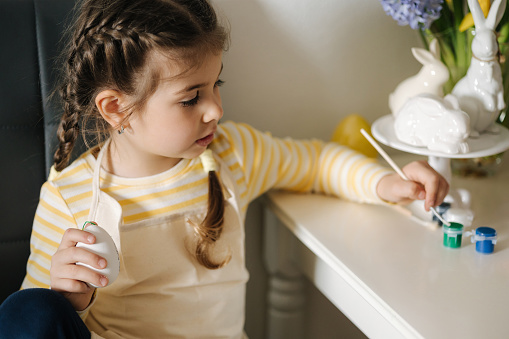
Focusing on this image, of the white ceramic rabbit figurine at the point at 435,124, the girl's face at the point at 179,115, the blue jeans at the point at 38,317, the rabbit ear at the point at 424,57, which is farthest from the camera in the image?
the rabbit ear at the point at 424,57

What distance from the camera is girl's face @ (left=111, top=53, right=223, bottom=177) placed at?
2.54 ft

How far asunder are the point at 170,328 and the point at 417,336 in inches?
14.8

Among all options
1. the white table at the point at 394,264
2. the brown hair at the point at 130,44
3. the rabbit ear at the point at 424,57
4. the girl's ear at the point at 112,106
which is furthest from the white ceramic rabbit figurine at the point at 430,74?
the girl's ear at the point at 112,106

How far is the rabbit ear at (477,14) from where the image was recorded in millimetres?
904

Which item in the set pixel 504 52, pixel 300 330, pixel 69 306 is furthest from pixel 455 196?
pixel 69 306

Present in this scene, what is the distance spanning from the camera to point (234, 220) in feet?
3.07

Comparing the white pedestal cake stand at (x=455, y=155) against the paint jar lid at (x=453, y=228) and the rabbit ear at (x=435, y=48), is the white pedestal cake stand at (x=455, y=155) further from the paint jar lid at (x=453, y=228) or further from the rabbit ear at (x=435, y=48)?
the rabbit ear at (x=435, y=48)

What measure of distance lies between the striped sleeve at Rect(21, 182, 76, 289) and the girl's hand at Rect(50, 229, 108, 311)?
11 centimetres

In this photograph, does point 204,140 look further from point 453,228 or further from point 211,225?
point 453,228

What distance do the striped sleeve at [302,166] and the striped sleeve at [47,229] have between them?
29 centimetres

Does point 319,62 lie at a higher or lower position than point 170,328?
higher

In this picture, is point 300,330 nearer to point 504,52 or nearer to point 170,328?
point 170,328

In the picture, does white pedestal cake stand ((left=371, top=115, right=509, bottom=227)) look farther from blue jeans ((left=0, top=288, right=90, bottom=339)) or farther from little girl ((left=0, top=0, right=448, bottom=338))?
blue jeans ((left=0, top=288, right=90, bottom=339))

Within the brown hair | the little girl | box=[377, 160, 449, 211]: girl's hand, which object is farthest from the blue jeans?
box=[377, 160, 449, 211]: girl's hand
